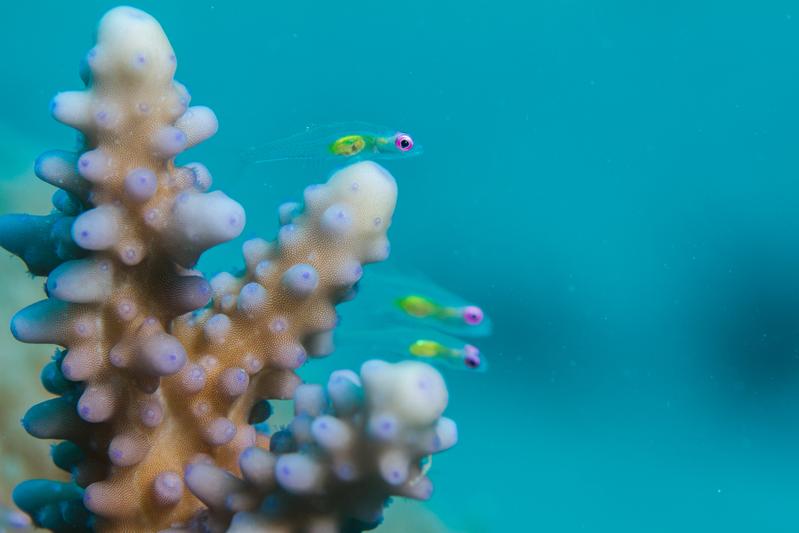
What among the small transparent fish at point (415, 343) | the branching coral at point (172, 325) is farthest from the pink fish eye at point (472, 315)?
the branching coral at point (172, 325)

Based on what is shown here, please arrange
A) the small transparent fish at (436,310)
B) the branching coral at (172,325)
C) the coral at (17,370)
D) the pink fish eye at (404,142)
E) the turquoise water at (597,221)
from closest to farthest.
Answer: the branching coral at (172,325) < the coral at (17,370) < the pink fish eye at (404,142) < the small transparent fish at (436,310) < the turquoise water at (597,221)

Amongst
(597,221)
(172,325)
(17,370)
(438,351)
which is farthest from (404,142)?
(597,221)

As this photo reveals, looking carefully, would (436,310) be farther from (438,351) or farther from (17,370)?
(17,370)

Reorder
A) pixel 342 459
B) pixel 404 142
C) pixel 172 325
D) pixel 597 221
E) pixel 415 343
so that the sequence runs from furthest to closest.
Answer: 1. pixel 597 221
2. pixel 415 343
3. pixel 404 142
4. pixel 172 325
5. pixel 342 459

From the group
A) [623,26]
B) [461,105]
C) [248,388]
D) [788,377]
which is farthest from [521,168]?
[248,388]

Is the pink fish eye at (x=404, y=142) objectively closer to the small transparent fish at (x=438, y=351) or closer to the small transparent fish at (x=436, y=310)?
the small transparent fish at (x=436, y=310)
